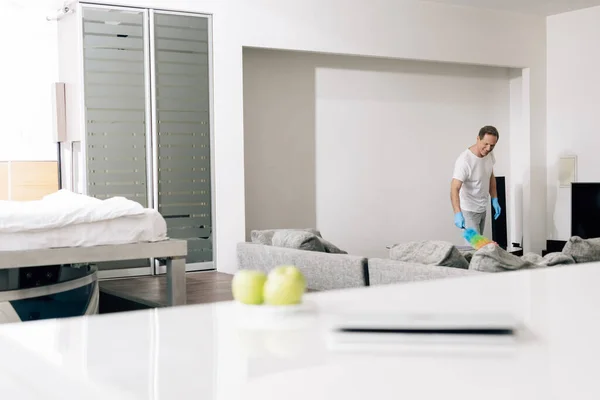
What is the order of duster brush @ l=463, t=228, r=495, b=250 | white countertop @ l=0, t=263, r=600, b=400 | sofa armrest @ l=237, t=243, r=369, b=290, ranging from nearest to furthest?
white countertop @ l=0, t=263, r=600, b=400 < sofa armrest @ l=237, t=243, r=369, b=290 < duster brush @ l=463, t=228, r=495, b=250

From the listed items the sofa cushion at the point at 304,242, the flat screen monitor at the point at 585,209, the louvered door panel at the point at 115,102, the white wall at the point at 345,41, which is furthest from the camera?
the flat screen monitor at the point at 585,209

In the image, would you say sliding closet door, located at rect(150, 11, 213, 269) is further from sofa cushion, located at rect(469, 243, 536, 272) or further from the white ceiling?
sofa cushion, located at rect(469, 243, 536, 272)

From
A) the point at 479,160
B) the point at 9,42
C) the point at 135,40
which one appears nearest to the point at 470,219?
the point at 479,160

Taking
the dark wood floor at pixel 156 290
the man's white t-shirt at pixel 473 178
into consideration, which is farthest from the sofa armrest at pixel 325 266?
the man's white t-shirt at pixel 473 178

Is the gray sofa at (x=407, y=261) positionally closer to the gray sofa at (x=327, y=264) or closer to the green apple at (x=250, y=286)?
the gray sofa at (x=327, y=264)

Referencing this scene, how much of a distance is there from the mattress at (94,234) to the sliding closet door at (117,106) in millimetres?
1576

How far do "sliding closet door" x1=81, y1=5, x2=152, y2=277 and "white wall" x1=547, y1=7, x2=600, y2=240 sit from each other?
4.74m

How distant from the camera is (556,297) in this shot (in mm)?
1257

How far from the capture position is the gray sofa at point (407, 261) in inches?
141

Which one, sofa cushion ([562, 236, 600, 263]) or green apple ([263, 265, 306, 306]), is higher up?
green apple ([263, 265, 306, 306])

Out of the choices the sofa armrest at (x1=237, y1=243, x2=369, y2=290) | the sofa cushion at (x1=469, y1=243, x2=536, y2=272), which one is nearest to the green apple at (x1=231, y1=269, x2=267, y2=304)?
the sofa cushion at (x1=469, y1=243, x2=536, y2=272)

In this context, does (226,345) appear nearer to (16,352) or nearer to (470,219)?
(16,352)

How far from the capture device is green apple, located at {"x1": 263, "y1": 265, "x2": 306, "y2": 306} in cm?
114

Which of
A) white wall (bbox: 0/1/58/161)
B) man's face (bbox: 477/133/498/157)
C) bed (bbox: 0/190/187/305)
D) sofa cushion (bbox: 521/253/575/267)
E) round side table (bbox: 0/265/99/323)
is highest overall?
white wall (bbox: 0/1/58/161)
